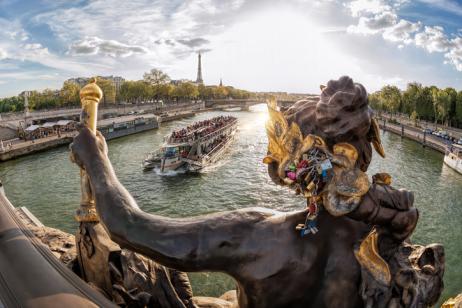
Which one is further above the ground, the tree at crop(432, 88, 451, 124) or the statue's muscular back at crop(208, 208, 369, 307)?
the tree at crop(432, 88, 451, 124)

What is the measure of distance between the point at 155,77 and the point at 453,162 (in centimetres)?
5500

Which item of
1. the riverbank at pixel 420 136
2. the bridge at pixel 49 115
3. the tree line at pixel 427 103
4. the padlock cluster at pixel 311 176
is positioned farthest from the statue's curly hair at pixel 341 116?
the tree line at pixel 427 103

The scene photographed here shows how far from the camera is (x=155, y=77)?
217 feet

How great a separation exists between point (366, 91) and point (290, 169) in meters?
0.50

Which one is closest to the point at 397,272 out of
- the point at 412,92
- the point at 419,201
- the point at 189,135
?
the point at 419,201

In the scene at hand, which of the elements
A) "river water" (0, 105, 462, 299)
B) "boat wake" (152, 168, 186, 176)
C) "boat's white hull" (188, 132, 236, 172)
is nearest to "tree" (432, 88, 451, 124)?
"river water" (0, 105, 462, 299)

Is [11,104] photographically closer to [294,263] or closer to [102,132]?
[102,132]

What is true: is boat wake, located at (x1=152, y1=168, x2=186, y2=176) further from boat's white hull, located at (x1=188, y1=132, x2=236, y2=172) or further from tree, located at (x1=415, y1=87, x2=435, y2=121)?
tree, located at (x1=415, y1=87, x2=435, y2=121)

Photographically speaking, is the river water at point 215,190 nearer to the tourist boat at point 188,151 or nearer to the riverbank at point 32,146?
the riverbank at point 32,146

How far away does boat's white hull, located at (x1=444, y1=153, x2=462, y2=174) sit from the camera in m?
20.7

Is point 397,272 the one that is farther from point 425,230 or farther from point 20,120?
point 20,120

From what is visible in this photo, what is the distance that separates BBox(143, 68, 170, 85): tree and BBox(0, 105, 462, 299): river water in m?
41.5

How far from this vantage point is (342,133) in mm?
1561

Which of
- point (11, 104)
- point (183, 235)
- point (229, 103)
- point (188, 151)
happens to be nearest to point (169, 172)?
point (188, 151)
